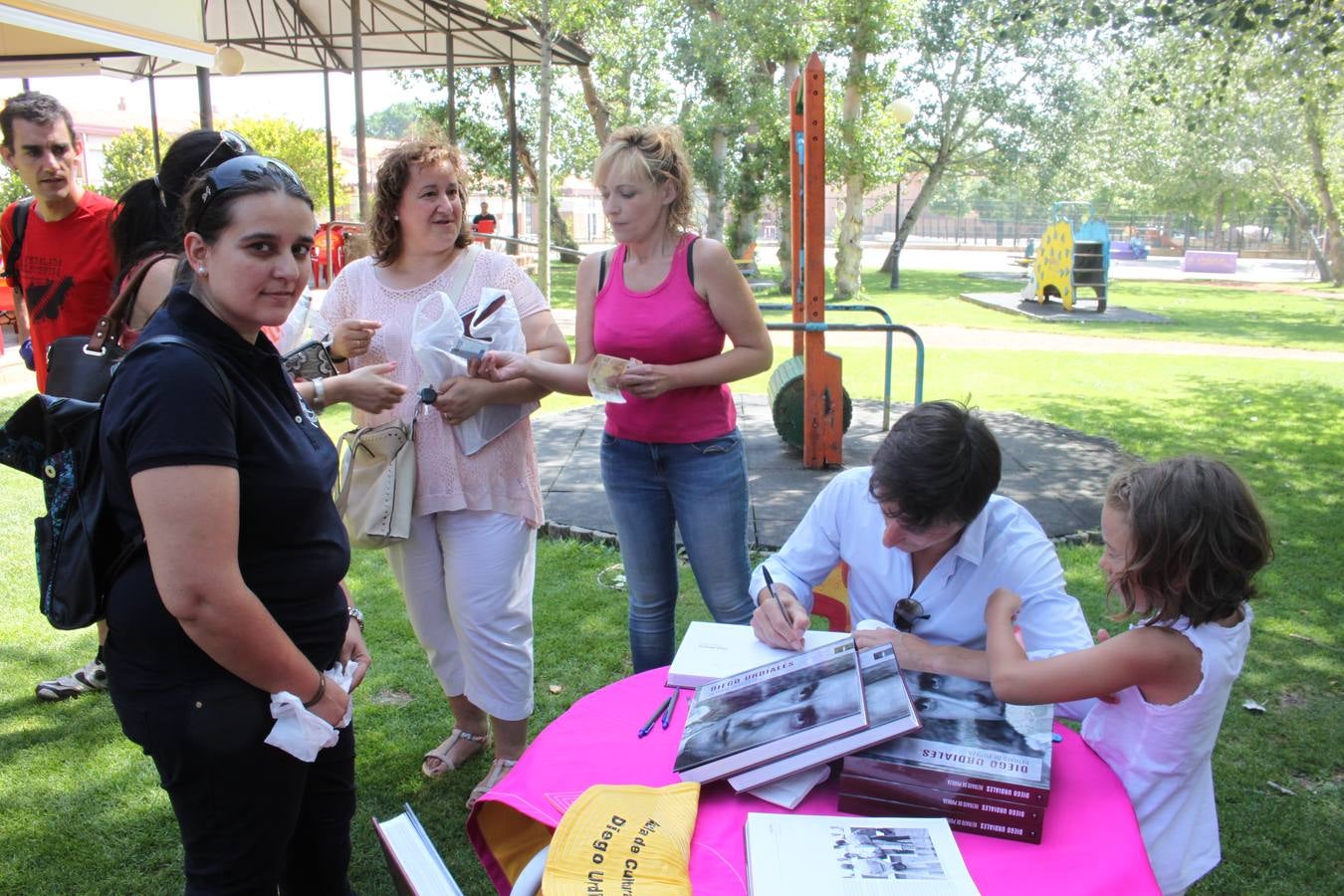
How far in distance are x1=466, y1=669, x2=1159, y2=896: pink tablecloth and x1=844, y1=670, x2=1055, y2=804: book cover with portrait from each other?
0.08 m

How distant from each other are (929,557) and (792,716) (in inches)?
26.5

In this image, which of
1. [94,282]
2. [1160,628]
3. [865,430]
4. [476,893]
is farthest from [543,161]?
[1160,628]

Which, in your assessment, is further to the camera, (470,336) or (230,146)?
(470,336)

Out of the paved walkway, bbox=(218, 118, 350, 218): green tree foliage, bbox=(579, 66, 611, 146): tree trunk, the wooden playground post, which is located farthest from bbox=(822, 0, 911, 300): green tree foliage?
the wooden playground post

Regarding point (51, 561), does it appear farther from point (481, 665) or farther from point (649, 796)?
point (481, 665)

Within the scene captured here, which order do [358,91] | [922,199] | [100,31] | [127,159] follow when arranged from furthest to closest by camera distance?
[922,199], [127,159], [358,91], [100,31]

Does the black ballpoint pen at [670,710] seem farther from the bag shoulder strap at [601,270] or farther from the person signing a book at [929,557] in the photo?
the bag shoulder strap at [601,270]

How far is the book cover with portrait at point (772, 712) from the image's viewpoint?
4.94 ft

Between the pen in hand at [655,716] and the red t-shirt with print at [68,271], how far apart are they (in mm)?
2838

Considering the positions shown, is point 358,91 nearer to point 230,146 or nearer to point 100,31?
point 100,31

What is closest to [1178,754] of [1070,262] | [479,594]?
[479,594]

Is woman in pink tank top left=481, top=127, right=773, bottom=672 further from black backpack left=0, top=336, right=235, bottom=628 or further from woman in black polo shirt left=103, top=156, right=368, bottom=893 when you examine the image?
black backpack left=0, top=336, right=235, bottom=628

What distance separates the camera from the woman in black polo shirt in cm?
140

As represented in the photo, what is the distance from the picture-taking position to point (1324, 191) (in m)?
26.3
